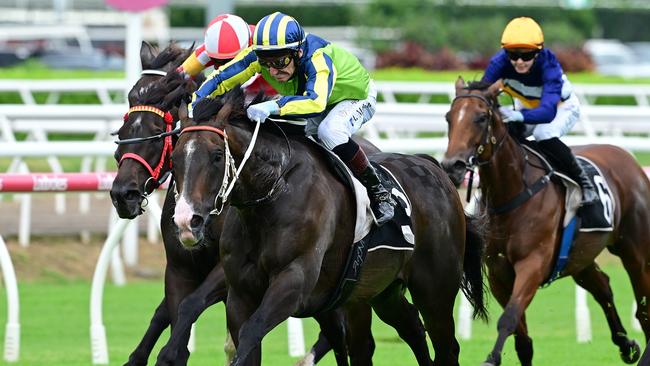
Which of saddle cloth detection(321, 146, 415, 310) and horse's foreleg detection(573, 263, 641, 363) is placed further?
horse's foreleg detection(573, 263, 641, 363)

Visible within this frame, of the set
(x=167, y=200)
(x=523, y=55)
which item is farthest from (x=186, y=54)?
(x=523, y=55)

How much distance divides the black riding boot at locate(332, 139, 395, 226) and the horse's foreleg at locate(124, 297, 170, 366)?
3.53 feet

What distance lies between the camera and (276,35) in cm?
521

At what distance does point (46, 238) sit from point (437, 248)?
5.43 meters

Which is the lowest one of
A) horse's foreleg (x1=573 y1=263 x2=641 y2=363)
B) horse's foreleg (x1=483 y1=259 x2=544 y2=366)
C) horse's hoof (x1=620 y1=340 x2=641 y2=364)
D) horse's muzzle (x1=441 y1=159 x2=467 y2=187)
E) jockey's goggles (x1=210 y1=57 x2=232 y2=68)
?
horse's hoof (x1=620 y1=340 x2=641 y2=364)

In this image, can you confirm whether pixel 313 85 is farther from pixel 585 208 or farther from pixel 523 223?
pixel 585 208

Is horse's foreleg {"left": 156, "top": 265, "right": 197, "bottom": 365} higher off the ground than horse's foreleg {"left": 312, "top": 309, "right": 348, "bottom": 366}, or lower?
higher

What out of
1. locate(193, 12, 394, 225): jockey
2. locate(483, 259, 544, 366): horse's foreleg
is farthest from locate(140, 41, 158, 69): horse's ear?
locate(483, 259, 544, 366): horse's foreleg

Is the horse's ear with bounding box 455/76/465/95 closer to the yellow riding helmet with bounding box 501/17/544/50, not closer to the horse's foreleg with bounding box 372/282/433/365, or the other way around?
the yellow riding helmet with bounding box 501/17/544/50

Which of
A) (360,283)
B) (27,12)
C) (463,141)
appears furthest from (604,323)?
(27,12)

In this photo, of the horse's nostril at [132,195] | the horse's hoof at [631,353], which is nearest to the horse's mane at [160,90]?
the horse's nostril at [132,195]

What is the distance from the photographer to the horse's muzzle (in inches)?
275

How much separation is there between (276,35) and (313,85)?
258mm

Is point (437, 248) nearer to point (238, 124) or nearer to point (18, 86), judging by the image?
point (238, 124)
